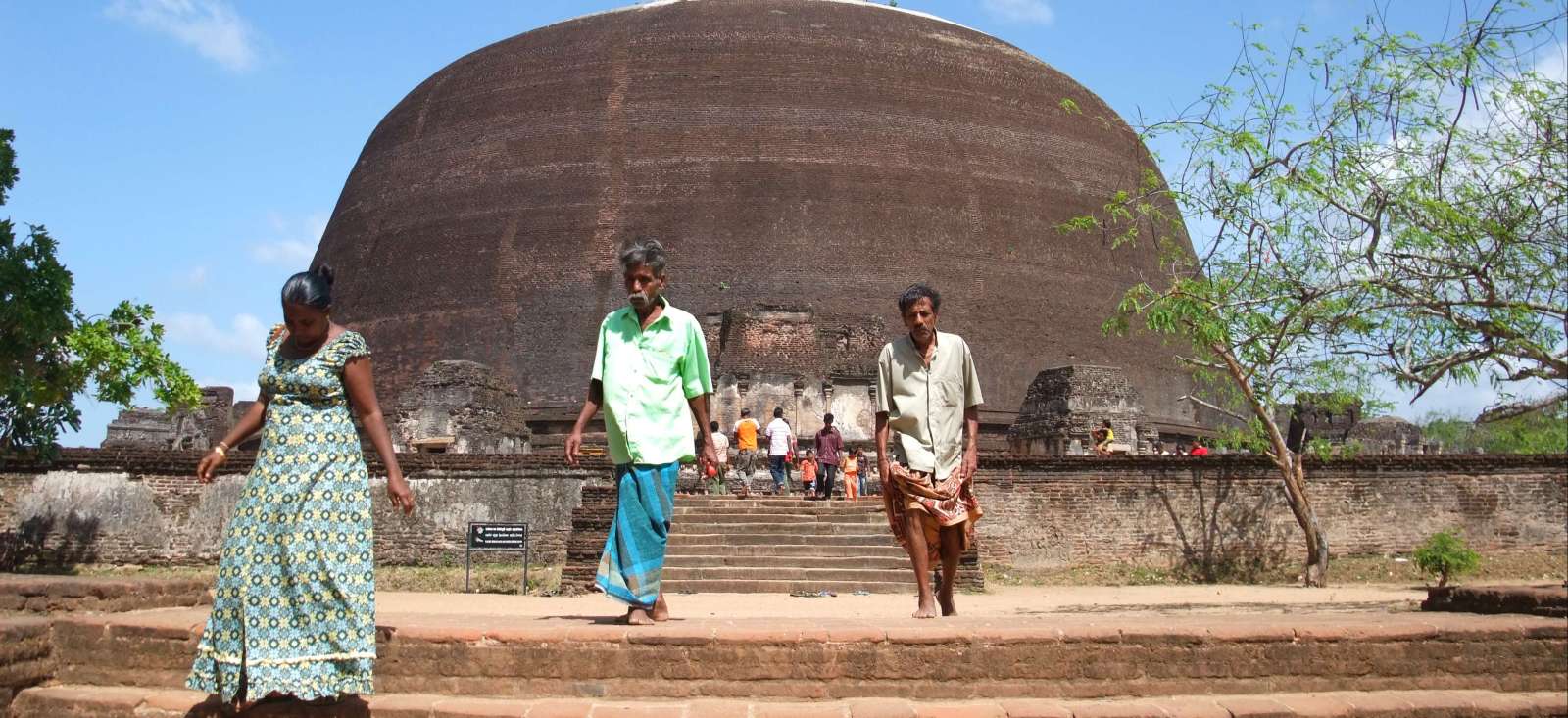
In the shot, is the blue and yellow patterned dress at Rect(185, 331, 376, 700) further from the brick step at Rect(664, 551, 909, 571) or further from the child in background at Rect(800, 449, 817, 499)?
the child in background at Rect(800, 449, 817, 499)

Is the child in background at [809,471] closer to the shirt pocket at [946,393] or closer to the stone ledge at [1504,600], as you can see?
the stone ledge at [1504,600]

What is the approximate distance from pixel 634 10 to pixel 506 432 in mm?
8899

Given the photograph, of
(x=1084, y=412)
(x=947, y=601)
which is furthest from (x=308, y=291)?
(x=1084, y=412)

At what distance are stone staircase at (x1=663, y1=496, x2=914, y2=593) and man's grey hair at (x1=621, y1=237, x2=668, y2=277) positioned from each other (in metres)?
5.72

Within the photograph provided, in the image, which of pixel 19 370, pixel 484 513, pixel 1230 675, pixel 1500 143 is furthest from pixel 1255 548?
pixel 19 370

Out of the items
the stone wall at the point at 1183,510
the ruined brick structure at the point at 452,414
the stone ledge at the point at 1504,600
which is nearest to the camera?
the stone ledge at the point at 1504,600

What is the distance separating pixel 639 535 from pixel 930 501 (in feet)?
3.54

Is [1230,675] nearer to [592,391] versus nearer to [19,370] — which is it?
[592,391]

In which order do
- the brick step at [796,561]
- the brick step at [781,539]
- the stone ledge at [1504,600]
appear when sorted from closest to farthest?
1. the stone ledge at [1504,600]
2. the brick step at [796,561]
3. the brick step at [781,539]

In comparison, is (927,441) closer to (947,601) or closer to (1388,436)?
(947,601)

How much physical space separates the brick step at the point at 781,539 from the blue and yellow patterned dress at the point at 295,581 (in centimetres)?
745

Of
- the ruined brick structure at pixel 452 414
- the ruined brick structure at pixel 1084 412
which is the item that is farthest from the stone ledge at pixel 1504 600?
the ruined brick structure at pixel 452 414

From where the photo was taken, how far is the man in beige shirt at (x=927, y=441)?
4.66 meters

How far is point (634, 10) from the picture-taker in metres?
23.2
